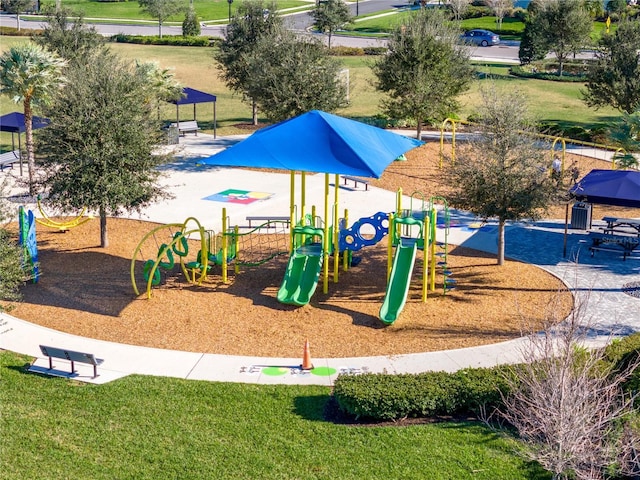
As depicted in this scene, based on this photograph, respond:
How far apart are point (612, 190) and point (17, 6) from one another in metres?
63.3

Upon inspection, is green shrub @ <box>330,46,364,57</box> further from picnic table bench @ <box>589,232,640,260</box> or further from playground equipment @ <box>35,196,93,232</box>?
picnic table bench @ <box>589,232,640,260</box>

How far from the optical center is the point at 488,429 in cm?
1425

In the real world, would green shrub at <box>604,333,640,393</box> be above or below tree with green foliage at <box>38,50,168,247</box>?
below

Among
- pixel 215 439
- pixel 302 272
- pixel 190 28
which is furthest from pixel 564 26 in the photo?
pixel 215 439

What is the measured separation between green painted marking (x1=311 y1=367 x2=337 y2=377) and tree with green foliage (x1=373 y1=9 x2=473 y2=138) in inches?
786

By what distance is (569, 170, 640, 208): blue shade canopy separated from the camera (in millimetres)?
23156

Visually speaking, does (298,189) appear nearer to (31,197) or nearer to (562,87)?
(31,197)

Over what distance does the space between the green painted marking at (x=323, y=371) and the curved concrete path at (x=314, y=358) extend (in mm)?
19

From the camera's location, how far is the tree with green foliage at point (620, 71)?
37531 millimetres

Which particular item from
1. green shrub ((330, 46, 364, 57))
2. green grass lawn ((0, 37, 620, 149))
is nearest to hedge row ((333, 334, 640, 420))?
green grass lawn ((0, 37, 620, 149))

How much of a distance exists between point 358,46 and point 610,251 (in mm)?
47336

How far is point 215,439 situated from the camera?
13.7 metres

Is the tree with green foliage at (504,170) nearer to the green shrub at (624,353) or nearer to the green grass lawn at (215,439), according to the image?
the green shrub at (624,353)

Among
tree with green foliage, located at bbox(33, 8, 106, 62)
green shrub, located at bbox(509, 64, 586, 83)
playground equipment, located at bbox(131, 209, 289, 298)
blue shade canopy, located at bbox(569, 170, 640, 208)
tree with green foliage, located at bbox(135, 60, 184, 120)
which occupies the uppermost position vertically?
tree with green foliage, located at bbox(33, 8, 106, 62)
